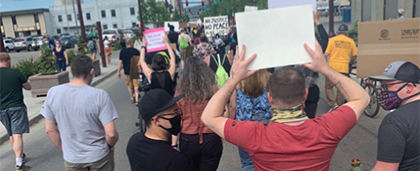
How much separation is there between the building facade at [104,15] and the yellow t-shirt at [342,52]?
73561 millimetres

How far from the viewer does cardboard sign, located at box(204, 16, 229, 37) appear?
14633 mm

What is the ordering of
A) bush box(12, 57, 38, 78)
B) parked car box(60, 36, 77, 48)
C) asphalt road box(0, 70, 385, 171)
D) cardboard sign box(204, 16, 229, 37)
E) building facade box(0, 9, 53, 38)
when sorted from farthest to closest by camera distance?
building facade box(0, 9, 53, 38) → parked car box(60, 36, 77, 48) → cardboard sign box(204, 16, 229, 37) → bush box(12, 57, 38, 78) → asphalt road box(0, 70, 385, 171)

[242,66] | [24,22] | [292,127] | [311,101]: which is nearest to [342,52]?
[311,101]

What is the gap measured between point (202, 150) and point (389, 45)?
278 centimetres

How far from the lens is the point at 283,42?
183cm

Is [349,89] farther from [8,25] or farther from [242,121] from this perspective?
[8,25]

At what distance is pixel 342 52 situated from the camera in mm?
6961

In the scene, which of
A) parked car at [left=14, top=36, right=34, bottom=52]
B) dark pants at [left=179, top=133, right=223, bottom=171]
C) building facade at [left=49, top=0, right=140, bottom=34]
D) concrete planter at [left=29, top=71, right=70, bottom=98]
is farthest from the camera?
building facade at [left=49, top=0, right=140, bottom=34]

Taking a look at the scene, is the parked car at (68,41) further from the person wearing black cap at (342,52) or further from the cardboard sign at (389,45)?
the cardboard sign at (389,45)

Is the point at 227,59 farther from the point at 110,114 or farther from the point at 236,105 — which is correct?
the point at 110,114

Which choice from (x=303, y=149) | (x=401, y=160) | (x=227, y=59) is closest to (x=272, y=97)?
(x=303, y=149)

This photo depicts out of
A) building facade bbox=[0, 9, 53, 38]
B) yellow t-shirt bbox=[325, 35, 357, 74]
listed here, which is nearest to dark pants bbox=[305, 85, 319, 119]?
yellow t-shirt bbox=[325, 35, 357, 74]

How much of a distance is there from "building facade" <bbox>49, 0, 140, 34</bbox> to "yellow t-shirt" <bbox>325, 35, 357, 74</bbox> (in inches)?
2896

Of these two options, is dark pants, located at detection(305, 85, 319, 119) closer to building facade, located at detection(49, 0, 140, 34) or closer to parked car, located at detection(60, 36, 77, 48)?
parked car, located at detection(60, 36, 77, 48)
